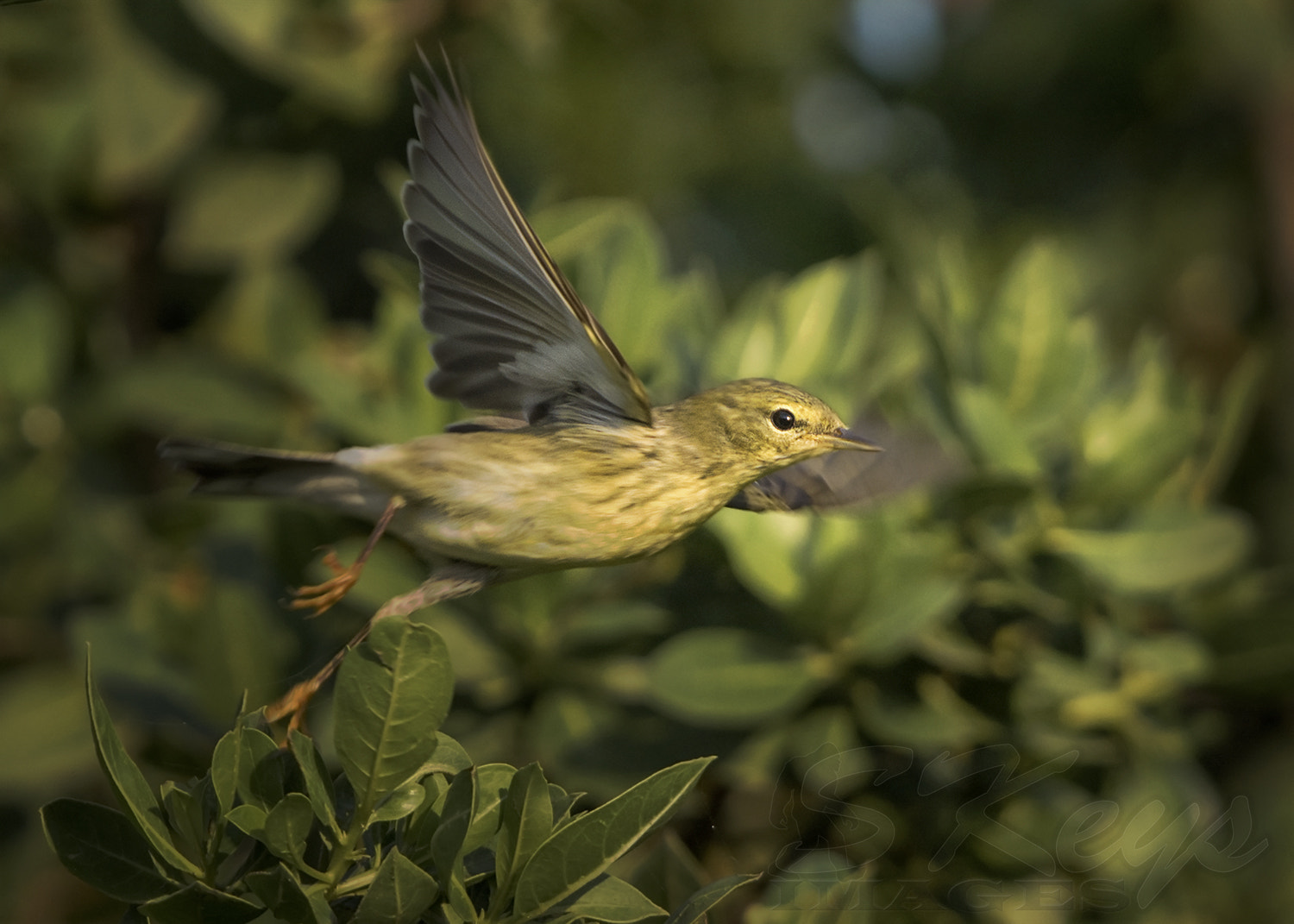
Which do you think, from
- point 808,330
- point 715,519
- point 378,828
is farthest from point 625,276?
point 378,828

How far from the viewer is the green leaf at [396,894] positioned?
948mm

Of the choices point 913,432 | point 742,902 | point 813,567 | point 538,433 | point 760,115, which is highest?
point 760,115

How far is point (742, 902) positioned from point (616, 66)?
280 cm

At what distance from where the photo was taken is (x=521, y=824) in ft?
3.34

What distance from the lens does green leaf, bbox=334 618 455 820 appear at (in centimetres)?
95

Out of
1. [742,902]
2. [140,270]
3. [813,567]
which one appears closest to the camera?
[742,902]

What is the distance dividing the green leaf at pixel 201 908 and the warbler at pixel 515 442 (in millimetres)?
166

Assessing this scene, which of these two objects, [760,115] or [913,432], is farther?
[760,115]

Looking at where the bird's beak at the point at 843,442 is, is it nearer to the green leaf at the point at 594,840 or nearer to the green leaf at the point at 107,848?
the green leaf at the point at 594,840

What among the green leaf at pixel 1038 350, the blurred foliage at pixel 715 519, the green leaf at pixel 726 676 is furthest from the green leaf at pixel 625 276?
the green leaf at pixel 1038 350

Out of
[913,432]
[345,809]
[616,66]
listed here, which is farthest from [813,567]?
[616,66]

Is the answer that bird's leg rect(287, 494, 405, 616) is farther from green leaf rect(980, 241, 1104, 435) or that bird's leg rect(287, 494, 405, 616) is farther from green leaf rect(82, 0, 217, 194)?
green leaf rect(82, 0, 217, 194)

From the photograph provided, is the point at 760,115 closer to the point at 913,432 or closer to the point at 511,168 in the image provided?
the point at 511,168

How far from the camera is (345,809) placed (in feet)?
3.61
